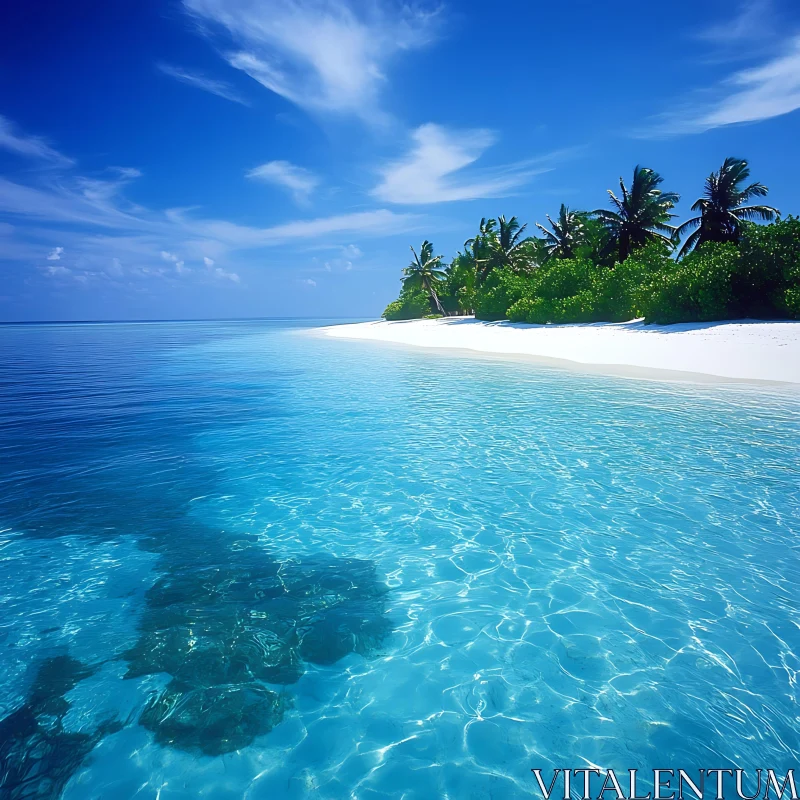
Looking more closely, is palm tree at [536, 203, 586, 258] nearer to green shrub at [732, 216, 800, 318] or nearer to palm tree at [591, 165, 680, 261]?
palm tree at [591, 165, 680, 261]

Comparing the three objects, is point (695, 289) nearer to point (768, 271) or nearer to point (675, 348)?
point (768, 271)

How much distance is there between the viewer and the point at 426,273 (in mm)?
72250

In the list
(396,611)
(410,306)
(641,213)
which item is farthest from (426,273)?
(396,611)

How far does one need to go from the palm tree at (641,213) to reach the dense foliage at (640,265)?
0.30 feet

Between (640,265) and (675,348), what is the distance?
13.9 m

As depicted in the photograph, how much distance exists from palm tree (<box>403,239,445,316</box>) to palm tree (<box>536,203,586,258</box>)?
70.9 ft

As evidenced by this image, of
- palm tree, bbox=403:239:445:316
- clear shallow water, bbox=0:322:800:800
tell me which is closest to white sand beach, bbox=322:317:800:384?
clear shallow water, bbox=0:322:800:800

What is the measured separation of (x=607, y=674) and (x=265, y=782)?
302 cm

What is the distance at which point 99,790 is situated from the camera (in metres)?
3.36

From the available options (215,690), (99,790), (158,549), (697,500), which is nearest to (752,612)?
(697,500)

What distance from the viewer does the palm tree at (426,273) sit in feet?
236

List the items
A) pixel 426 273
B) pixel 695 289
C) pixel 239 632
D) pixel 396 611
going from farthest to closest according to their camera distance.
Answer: pixel 426 273 < pixel 695 289 < pixel 396 611 < pixel 239 632

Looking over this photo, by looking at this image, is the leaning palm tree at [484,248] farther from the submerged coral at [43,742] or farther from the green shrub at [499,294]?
the submerged coral at [43,742]

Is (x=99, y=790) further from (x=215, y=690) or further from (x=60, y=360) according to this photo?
(x=60, y=360)
